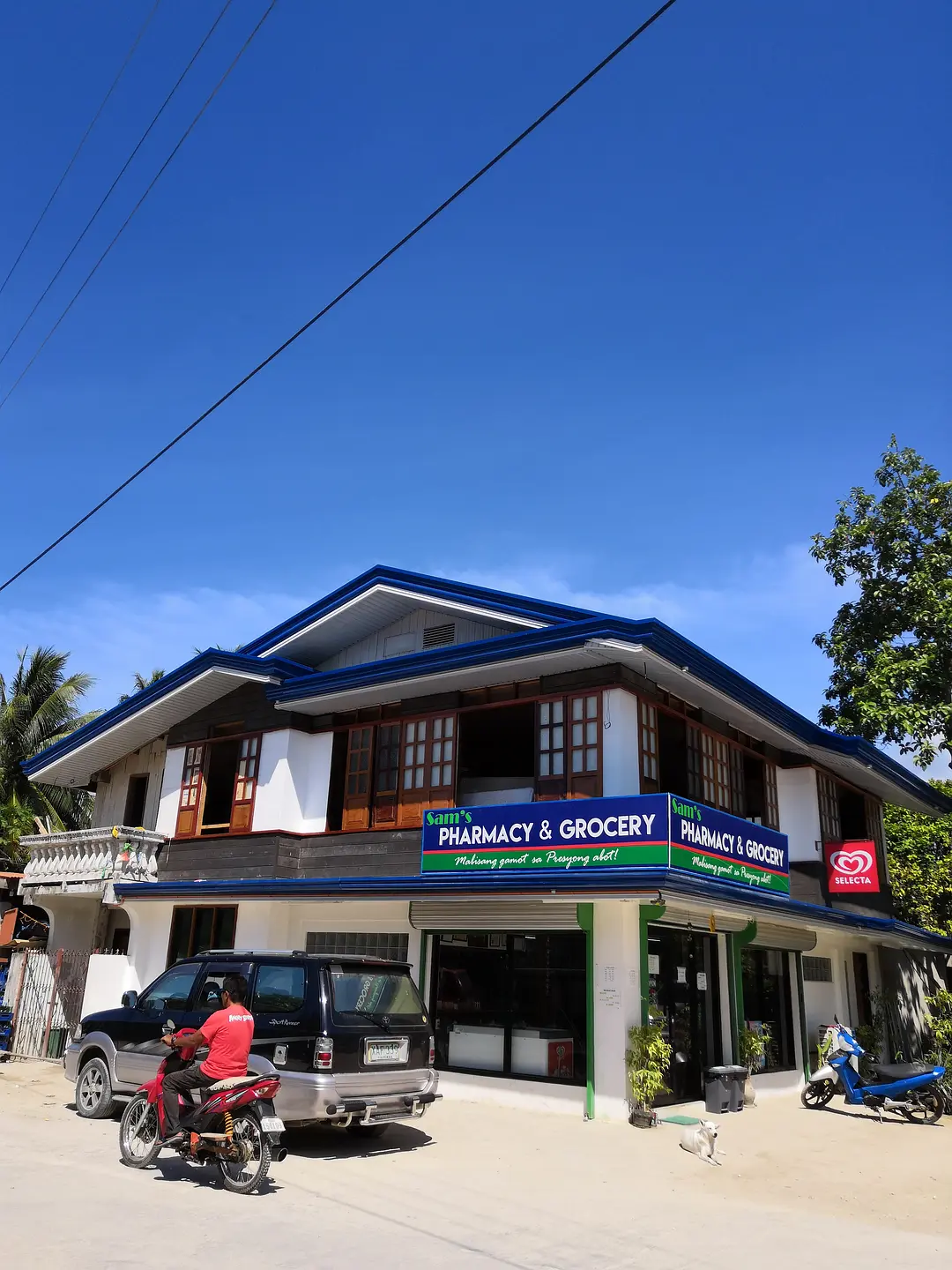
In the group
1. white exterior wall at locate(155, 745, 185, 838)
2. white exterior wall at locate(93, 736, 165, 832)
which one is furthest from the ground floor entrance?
white exterior wall at locate(93, 736, 165, 832)

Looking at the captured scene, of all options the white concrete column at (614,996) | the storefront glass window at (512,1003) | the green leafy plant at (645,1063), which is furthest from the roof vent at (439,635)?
the green leafy plant at (645,1063)

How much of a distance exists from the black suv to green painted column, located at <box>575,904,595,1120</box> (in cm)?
341

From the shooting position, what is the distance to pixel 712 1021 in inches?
634

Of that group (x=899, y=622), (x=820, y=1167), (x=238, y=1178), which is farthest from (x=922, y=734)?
(x=238, y=1178)

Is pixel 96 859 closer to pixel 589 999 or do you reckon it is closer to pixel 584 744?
pixel 584 744

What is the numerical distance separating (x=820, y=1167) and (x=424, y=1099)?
4745 mm

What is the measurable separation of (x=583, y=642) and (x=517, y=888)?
3.72 meters

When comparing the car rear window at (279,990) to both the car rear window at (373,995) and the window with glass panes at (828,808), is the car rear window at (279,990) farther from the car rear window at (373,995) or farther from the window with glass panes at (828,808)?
the window with glass panes at (828,808)

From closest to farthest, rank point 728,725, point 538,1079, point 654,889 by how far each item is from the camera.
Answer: point 654,889 → point 538,1079 → point 728,725

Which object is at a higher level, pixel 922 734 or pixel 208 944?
pixel 922 734

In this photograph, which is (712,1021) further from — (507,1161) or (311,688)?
(311,688)

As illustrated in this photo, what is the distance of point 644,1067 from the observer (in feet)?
43.5

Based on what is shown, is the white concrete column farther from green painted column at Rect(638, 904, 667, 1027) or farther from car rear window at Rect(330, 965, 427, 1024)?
car rear window at Rect(330, 965, 427, 1024)

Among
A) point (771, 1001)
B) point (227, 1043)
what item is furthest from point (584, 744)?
point (227, 1043)
